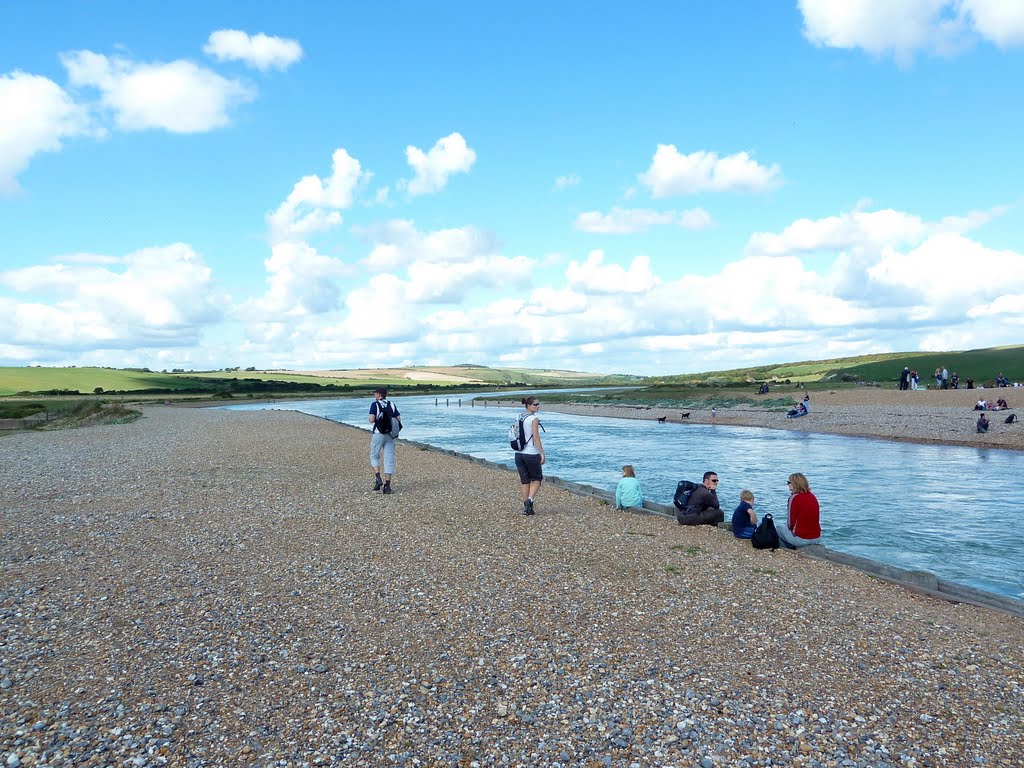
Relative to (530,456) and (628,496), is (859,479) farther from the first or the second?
(530,456)

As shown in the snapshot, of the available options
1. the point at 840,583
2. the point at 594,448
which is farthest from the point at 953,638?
the point at 594,448

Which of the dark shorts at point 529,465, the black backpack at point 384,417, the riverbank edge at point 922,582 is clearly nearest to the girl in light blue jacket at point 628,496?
the riverbank edge at point 922,582

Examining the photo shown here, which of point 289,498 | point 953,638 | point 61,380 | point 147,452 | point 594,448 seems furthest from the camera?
point 61,380

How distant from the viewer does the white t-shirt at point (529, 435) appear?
13.1 meters

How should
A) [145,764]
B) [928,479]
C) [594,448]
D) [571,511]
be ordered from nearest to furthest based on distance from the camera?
[145,764] < [571,511] < [928,479] < [594,448]

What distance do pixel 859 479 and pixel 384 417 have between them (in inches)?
664

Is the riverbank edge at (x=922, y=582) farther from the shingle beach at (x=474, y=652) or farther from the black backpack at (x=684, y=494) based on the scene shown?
the black backpack at (x=684, y=494)

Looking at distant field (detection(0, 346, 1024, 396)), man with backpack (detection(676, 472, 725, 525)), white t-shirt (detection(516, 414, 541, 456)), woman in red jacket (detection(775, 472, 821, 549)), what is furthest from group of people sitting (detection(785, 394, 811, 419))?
white t-shirt (detection(516, 414, 541, 456))

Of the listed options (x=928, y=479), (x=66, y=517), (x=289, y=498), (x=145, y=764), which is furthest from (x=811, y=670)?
(x=928, y=479)

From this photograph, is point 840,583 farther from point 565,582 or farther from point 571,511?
point 571,511

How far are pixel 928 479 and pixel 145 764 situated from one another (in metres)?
24.3

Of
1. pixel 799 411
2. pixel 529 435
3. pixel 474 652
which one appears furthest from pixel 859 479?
pixel 799 411

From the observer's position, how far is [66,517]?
540 inches

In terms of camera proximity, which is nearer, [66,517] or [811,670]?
[811,670]
